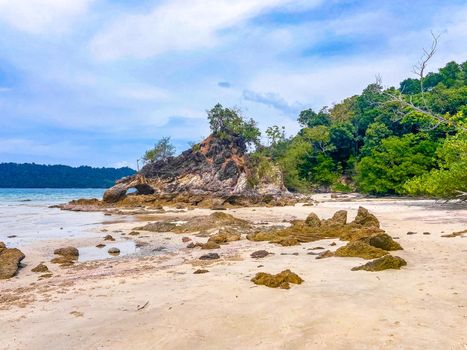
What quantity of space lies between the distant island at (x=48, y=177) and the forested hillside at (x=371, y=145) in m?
110

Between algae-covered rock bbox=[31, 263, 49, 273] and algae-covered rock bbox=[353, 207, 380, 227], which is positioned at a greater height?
algae-covered rock bbox=[353, 207, 380, 227]

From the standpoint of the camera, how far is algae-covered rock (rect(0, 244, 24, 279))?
34.2 feet

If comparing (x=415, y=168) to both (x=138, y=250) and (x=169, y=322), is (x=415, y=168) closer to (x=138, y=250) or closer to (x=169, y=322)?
(x=138, y=250)

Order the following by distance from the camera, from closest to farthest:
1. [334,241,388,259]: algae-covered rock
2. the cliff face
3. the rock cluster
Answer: [334,241,388,259]: algae-covered rock
the rock cluster
the cliff face

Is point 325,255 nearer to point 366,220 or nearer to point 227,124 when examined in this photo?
point 366,220

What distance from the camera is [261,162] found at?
178 ft

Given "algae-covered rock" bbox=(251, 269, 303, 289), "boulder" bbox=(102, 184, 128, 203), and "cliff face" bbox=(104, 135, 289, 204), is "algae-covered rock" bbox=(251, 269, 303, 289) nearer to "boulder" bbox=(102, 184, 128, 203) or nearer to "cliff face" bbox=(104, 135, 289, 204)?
"cliff face" bbox=(104, 135, 289, 204)

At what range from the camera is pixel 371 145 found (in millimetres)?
54125

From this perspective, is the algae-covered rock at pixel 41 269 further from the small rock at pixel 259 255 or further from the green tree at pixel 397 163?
the green tree at pixel 397 163

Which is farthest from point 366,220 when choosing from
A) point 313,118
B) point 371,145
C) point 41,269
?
point 313,118

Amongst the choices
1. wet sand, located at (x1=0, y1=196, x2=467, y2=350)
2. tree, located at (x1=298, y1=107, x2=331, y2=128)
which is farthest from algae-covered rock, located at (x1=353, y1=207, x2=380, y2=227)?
tree, located at (x1=298, y1=107, x2=331, y2=128)

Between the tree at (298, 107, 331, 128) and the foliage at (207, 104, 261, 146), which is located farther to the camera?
the tree at (298, 107, 331, 128)

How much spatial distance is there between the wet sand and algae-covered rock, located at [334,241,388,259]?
0.38 m

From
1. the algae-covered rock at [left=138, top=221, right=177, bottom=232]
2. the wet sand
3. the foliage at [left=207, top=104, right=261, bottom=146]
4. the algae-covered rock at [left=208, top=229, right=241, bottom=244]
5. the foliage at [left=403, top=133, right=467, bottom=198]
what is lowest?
the wet sand
